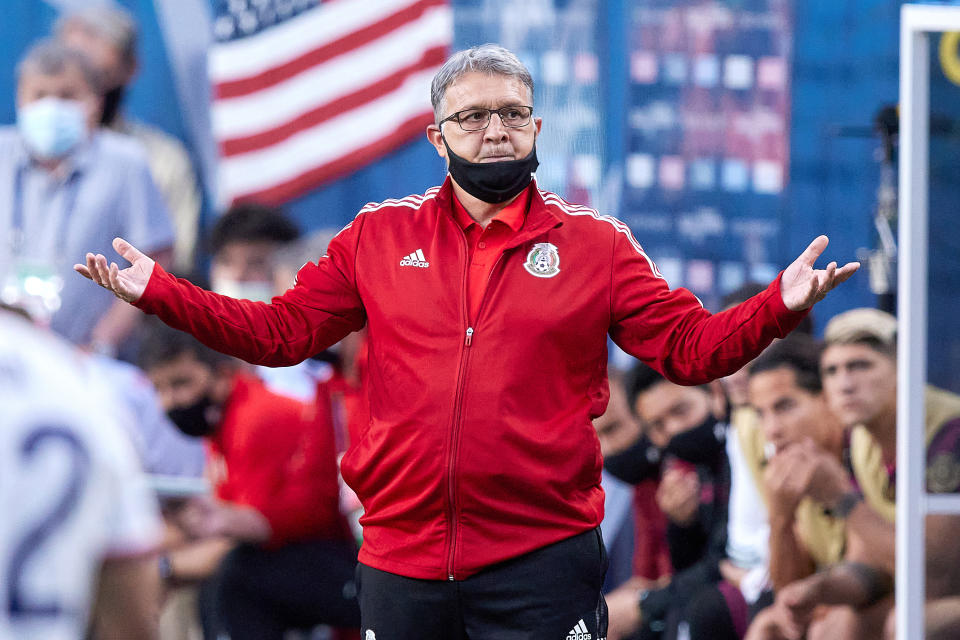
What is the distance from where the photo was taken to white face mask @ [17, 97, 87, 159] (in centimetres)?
598

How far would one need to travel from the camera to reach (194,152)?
6.13 metres

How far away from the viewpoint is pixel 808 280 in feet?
8.53

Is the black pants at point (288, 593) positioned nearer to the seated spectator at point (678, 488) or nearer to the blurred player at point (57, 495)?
the seated spectator at point (678, 488)

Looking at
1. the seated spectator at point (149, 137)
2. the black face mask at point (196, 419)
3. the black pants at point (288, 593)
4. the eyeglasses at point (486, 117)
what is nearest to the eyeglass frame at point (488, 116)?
the eyeglasses at point (486, 117)

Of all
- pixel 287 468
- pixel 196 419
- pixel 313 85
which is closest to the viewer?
pixel 287 468

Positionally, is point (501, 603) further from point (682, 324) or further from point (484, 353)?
point (682, 324)

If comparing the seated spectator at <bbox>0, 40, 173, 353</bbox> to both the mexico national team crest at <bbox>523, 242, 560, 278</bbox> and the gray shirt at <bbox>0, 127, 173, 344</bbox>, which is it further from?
the mexico national team crest at <bbox>523, 242, 560, 278</bbox>

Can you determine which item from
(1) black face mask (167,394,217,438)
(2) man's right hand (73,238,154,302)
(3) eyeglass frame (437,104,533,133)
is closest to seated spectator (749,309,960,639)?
(1) black face mask (167,394,217,438)

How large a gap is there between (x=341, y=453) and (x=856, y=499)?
183 centimetres

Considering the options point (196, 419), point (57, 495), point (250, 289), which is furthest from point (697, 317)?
point (250, 289)

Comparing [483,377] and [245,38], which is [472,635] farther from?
[245,38]

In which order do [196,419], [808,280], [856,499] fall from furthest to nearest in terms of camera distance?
[196,419] → [856,499] → [808,280]

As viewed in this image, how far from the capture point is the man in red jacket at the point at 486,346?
8.78ft

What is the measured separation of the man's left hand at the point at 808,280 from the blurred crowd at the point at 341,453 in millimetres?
1610
